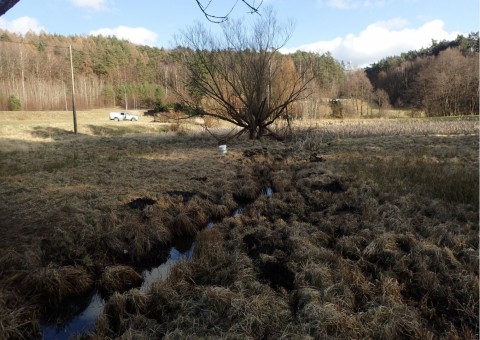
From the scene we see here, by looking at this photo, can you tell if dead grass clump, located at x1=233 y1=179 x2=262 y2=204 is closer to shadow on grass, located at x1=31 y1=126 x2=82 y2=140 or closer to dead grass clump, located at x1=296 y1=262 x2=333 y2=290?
dead grass clump, located at x1=296 y1=262 x2=333 y2=290

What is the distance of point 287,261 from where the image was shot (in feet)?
15.1

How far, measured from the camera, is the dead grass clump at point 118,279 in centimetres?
443

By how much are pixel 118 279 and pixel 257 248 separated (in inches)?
79.8

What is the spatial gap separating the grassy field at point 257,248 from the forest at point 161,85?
86.9 feet

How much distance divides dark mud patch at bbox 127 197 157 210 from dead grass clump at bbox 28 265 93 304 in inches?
94.2

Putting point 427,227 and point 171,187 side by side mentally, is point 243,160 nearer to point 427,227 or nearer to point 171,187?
point 171,187

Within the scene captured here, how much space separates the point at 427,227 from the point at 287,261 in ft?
7.88

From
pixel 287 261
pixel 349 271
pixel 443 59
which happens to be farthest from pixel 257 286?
pixel 443 59

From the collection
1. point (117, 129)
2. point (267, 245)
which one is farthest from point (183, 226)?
point (117, 129)

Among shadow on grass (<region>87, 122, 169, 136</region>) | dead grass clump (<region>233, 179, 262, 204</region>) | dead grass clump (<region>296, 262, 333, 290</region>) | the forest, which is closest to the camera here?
dead grass clump (<region>296, 262, 333, 290</region>)

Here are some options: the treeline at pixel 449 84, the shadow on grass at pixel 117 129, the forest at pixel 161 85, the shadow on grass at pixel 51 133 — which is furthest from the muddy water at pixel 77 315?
the treeline at pixel 449 84

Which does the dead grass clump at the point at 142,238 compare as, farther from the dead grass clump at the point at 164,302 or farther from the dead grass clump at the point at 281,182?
the dead grass clump at the point at 281,182

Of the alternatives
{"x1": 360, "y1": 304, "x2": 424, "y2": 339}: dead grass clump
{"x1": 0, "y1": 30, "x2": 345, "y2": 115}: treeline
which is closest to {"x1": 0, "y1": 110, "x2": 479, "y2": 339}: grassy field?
{"x1": 360, "y1": 304, "x2": 424, "y2": 339}: dead grass clump

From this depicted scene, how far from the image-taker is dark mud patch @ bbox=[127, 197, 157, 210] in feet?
22.5
